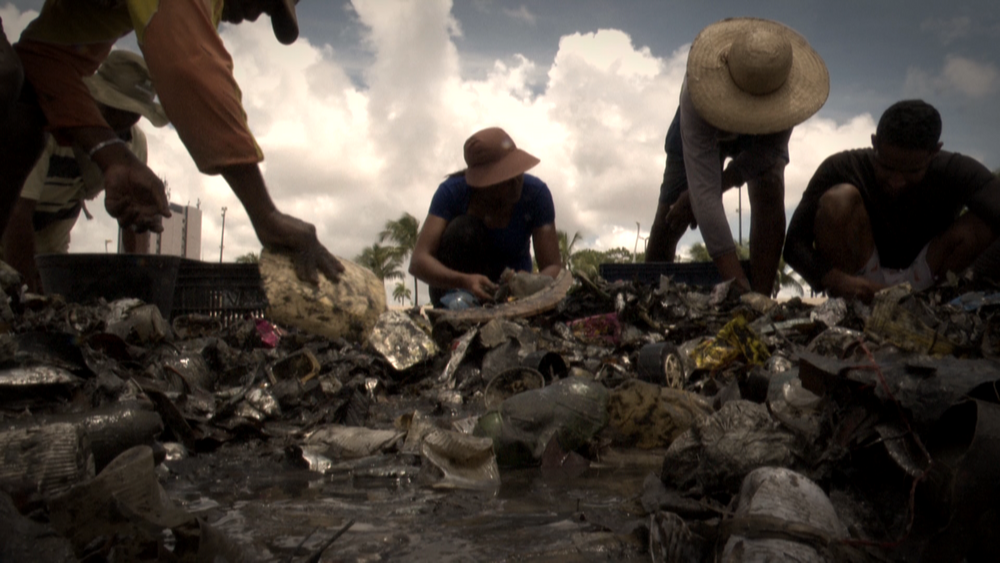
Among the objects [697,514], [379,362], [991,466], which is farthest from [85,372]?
[991,466]

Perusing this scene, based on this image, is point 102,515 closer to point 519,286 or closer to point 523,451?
point 523,451

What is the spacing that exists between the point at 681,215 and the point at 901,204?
1.43 metres

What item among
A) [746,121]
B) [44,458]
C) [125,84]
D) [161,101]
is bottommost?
[44,458]

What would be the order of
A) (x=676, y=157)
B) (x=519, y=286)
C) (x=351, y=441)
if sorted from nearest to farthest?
(x=351, y=441) < (x=519, y=286) < (x=676, y=157)

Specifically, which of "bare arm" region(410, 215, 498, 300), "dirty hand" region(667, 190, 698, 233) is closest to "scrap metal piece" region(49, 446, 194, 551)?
"bare arm" region(410, 215, 498, 300)

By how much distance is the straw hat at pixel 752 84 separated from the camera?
13.7 feet

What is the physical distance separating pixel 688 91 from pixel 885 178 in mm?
1262

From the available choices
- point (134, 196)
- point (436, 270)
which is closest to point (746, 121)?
point (436, 270)

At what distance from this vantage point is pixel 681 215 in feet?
16.3

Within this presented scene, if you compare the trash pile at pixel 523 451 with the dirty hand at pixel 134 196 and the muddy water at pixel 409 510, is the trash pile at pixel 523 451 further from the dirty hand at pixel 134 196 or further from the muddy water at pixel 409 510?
the dirty hand at pixel 134 196

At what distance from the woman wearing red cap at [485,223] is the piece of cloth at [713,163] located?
3.33 feet

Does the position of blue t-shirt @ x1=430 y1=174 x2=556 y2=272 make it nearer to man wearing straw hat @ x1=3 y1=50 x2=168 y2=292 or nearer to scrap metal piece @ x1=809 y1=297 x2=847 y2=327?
man wearing straw hat @ x1=3 y1=50 x2=168 y2=292

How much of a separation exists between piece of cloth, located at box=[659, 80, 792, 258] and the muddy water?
8.86 feet

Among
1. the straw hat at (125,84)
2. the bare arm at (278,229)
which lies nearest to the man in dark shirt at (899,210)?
the bare arm at (278,229)
